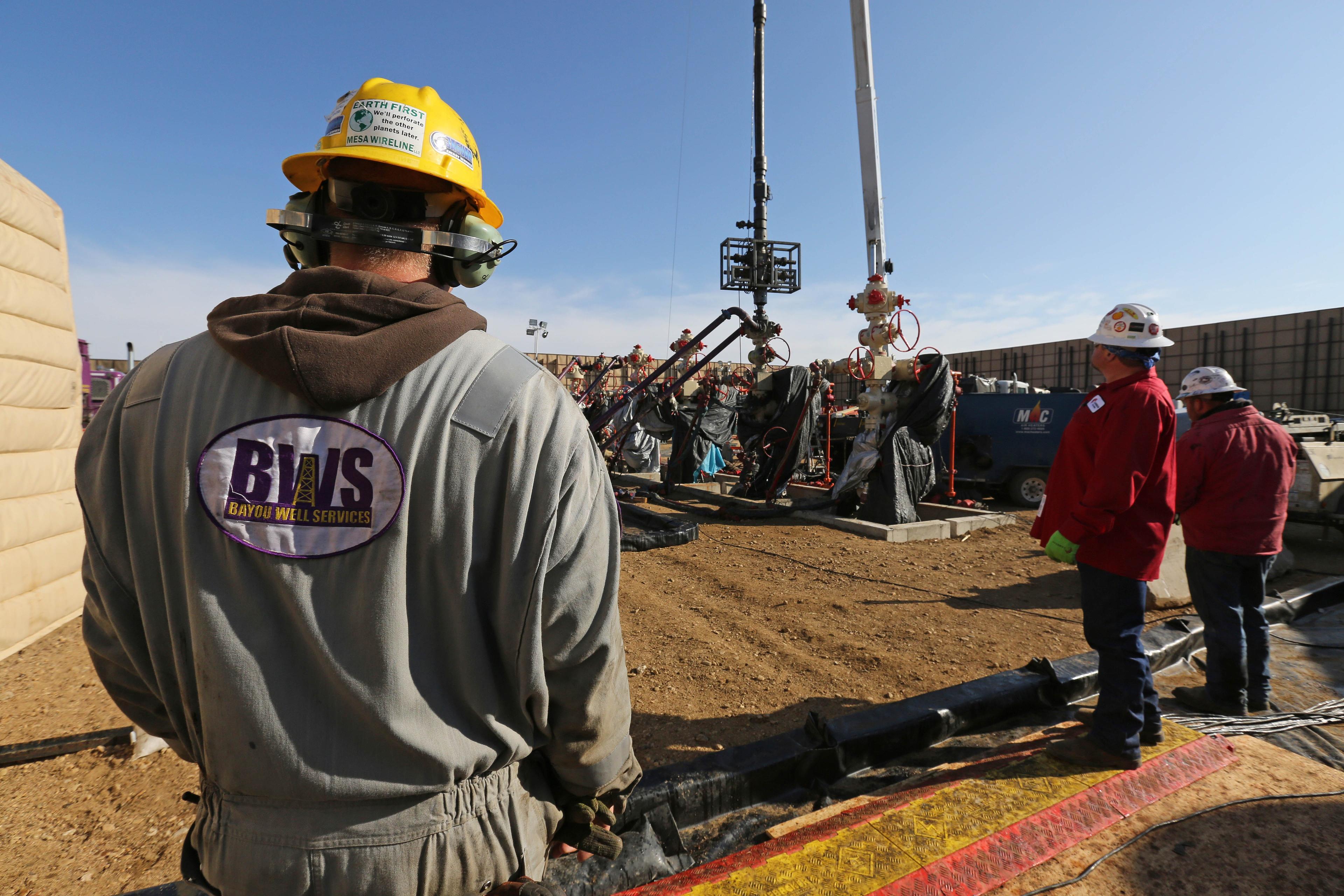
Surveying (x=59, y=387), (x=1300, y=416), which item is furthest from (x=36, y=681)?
(x=1300, y=416)

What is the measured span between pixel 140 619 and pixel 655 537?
21.6 ft

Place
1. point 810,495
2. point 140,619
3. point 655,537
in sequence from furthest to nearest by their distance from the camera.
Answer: point 810,495 → point 655,537 → point 140,619

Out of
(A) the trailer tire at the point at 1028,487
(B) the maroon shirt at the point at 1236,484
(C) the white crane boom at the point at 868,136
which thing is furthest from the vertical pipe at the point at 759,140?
(B) the maroon shirt at the point at 1236,484

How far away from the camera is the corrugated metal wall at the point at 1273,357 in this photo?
14758 millimetres

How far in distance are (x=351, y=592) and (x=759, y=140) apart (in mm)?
32036

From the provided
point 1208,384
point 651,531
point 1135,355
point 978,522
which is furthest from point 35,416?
point 978,522

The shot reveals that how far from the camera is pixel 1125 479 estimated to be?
103 inches

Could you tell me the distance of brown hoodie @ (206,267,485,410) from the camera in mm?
923

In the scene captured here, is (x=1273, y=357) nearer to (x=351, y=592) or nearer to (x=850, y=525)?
(x=850, y=525)

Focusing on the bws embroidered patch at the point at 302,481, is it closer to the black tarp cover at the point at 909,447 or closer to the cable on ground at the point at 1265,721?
the cable on ground at the point at 1265,721

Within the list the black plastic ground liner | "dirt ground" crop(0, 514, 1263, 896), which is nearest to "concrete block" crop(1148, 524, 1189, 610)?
"dirt ground" crop(0, 514, 1263, 896)

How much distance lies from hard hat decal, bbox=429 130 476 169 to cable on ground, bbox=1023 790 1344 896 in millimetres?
2591

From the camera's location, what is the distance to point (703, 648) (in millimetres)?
4496

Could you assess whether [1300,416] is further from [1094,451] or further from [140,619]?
[140,619]
